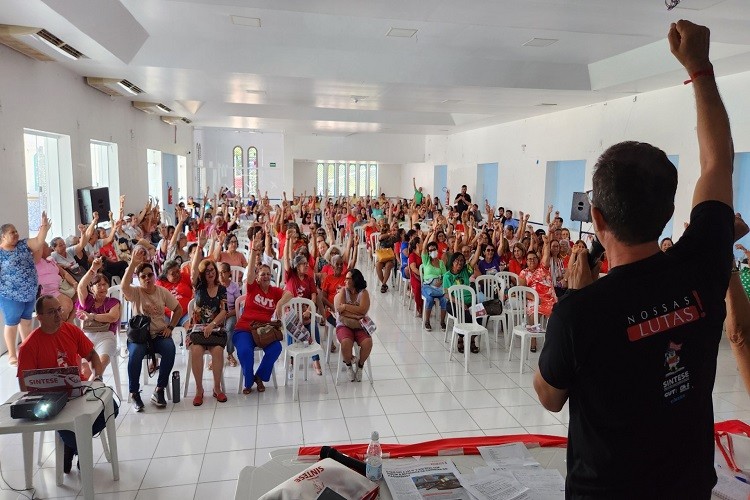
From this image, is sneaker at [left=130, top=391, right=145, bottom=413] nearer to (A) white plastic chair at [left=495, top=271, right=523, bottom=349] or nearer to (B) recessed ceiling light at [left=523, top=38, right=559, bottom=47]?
(A) white plastic chair at [left=495, top=271, right=523, bottom=349]

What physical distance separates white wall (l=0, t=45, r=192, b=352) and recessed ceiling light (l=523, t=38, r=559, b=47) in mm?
6361

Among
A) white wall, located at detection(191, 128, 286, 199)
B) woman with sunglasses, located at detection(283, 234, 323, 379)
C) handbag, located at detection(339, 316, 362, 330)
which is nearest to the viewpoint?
handbag, located at detection(339, 316, 362, 330)

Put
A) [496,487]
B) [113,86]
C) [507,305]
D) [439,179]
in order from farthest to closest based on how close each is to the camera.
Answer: [439,179] < [113,86] < [507,305] < [496,487]

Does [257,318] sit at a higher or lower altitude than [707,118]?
lower

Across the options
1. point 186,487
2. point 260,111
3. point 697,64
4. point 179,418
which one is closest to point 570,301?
point 697,64

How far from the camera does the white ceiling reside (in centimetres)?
497

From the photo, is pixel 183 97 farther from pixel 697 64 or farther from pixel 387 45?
pixel 697 64

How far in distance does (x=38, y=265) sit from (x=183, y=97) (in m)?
5.74

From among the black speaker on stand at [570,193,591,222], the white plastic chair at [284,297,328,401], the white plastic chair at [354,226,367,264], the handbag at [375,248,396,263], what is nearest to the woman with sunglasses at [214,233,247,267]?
the white plastic chair at [284,297,328,401]

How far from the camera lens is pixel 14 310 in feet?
17.4

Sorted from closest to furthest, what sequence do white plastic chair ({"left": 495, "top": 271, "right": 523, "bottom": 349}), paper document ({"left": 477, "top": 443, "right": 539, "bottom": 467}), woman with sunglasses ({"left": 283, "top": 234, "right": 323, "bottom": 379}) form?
paper document ({"left": 477, "top": 443, "right": 539, "bottom": 467}) < woman with sunglasses ({"left": 283, "top": 234, "right": 323, "bottom": 379}) < white plastic chair ({"left": 495, "top": 271, "right": 523, "bottom": 349})

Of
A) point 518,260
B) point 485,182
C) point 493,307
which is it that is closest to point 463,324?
point 493,307

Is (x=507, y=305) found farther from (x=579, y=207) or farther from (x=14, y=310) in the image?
(x=14, y=310)

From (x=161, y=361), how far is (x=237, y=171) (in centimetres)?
1916
